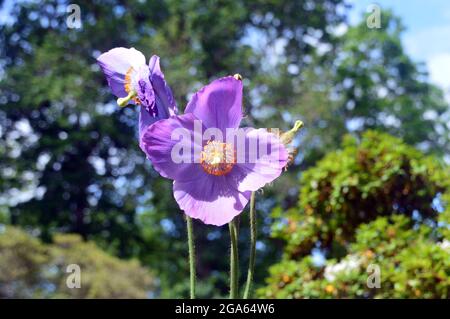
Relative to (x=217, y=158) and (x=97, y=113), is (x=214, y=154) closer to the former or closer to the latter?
(x=217, y=158)

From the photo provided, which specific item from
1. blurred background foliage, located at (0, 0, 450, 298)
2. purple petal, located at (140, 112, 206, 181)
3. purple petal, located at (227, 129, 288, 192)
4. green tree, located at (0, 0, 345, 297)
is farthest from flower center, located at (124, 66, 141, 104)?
green tree, located at (0, 0, 345, 297)

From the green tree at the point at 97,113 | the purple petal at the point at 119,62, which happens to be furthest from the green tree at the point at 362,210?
the green tree at the point at 97,113

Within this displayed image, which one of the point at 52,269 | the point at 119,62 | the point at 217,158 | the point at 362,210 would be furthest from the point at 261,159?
the point at 52,269

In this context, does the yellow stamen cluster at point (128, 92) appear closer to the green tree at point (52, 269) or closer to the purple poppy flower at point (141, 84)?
the purple poppy flower at point (141, 84)

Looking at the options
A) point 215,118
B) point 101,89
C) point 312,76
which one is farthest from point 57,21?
point 215,118
